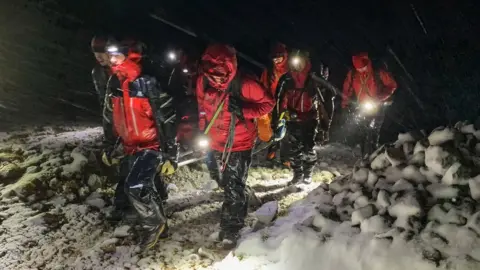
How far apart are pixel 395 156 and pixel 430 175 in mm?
526

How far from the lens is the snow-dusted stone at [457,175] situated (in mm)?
3725

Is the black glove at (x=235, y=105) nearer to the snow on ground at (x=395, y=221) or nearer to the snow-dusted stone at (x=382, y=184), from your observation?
the snow on ground at (x=395, y=221)

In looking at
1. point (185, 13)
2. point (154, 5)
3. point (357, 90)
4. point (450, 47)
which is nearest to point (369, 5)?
point (450, 47)

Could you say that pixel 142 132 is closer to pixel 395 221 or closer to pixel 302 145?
pixel 395 221

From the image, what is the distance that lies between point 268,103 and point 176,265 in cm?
199

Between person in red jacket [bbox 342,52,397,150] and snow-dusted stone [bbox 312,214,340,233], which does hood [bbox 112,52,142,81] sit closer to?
snow-dusted stone [bbox 312,214,340,233]

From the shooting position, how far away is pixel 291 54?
6.41 meters

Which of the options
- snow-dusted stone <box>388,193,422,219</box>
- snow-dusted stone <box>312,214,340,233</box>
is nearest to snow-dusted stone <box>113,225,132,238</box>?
snow-dusted stone <box>312,214,340,233</box>

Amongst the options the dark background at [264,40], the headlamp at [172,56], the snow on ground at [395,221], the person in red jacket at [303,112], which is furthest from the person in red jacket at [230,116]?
the headlamp at [172,56]

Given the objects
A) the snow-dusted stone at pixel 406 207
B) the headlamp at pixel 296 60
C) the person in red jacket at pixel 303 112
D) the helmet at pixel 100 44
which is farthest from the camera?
the person in red jacket at pixel 303 112

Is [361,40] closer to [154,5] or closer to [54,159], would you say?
[154,5]

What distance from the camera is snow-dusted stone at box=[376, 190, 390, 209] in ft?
12.9

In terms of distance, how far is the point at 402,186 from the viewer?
406 cm

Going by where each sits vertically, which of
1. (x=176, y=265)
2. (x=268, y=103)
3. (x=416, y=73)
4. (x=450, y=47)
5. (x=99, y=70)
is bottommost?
(x=176, y=265)
